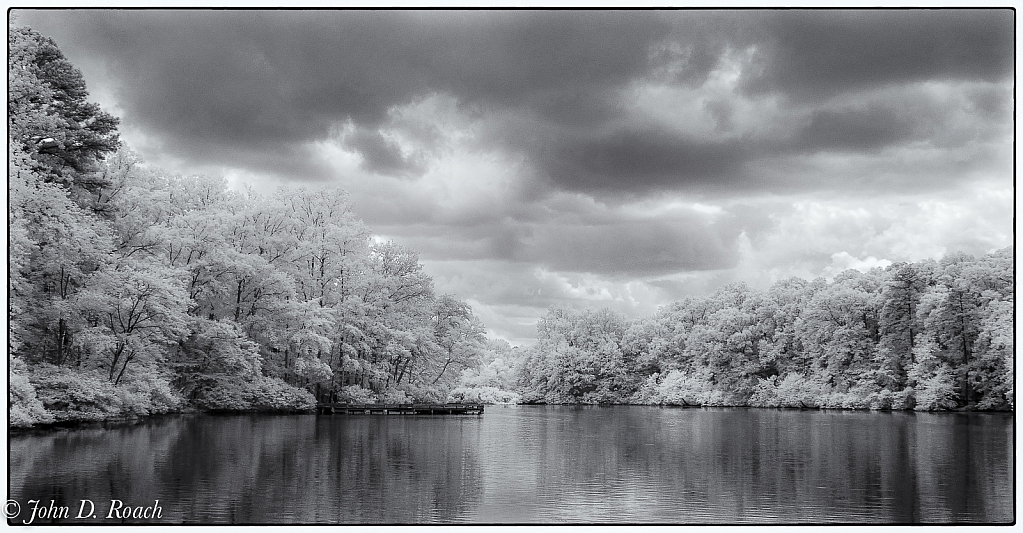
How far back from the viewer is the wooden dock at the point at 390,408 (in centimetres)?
3997

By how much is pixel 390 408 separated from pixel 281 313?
7150 millimetres

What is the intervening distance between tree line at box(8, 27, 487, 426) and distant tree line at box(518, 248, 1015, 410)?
841 inches

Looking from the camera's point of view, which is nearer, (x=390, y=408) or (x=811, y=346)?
(x=390, y=408)

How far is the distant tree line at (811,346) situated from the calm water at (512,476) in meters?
7.32

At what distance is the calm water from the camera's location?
1404cm

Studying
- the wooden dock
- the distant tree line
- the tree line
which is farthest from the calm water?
the wooden dock

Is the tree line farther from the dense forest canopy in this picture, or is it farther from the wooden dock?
the wooden dock

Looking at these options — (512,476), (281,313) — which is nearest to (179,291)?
(281,313)

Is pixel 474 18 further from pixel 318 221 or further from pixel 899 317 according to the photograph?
pixel 899 317

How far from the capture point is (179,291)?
28531 millimetres

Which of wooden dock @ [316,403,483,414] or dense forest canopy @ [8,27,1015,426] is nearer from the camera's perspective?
dense forest canopy @ [8,27,1015,426]

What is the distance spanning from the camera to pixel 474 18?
20.2 meters

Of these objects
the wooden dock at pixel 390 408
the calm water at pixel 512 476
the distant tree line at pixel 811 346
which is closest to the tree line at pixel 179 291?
the wooden dock at pixel 390 408

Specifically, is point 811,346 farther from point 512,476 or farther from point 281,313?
point 512,476
